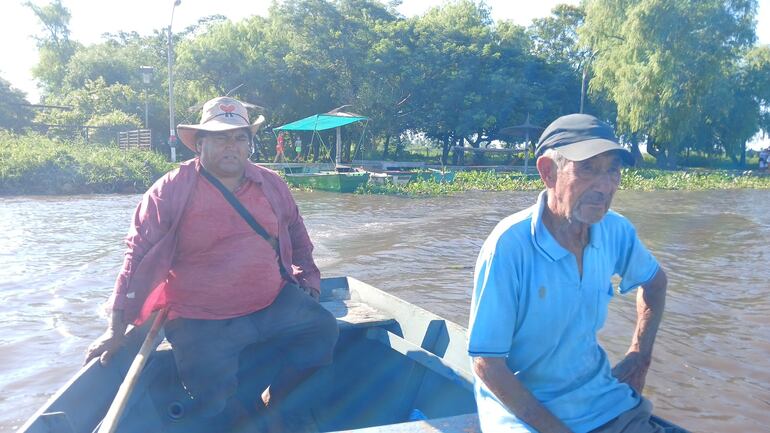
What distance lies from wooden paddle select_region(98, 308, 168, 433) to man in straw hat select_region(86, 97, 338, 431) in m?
0.07

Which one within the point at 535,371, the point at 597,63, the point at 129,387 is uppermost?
the point at 597,63

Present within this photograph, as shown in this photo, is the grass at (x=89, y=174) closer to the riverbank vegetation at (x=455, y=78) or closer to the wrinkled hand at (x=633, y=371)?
the riverbank vegetation at (x=455, y=78)

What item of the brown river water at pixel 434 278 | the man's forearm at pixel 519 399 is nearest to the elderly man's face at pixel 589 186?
the man's forearm at pixel 519 399

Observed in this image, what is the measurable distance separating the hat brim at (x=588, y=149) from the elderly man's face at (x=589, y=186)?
2 cm

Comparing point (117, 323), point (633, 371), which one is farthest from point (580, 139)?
point (117, 323)

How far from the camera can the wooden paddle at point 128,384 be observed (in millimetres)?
2443

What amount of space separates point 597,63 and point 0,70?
105ft

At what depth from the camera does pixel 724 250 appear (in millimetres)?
11156

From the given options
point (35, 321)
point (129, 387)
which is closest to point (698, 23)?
point (35, 321)

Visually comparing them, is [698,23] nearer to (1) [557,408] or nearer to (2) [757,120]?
(2) [757,120]

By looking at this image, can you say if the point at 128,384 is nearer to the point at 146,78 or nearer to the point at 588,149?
the point at 588,149

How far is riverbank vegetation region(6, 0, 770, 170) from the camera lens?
1095 inches

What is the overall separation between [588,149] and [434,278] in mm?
6684

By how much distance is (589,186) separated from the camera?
7.09ft
